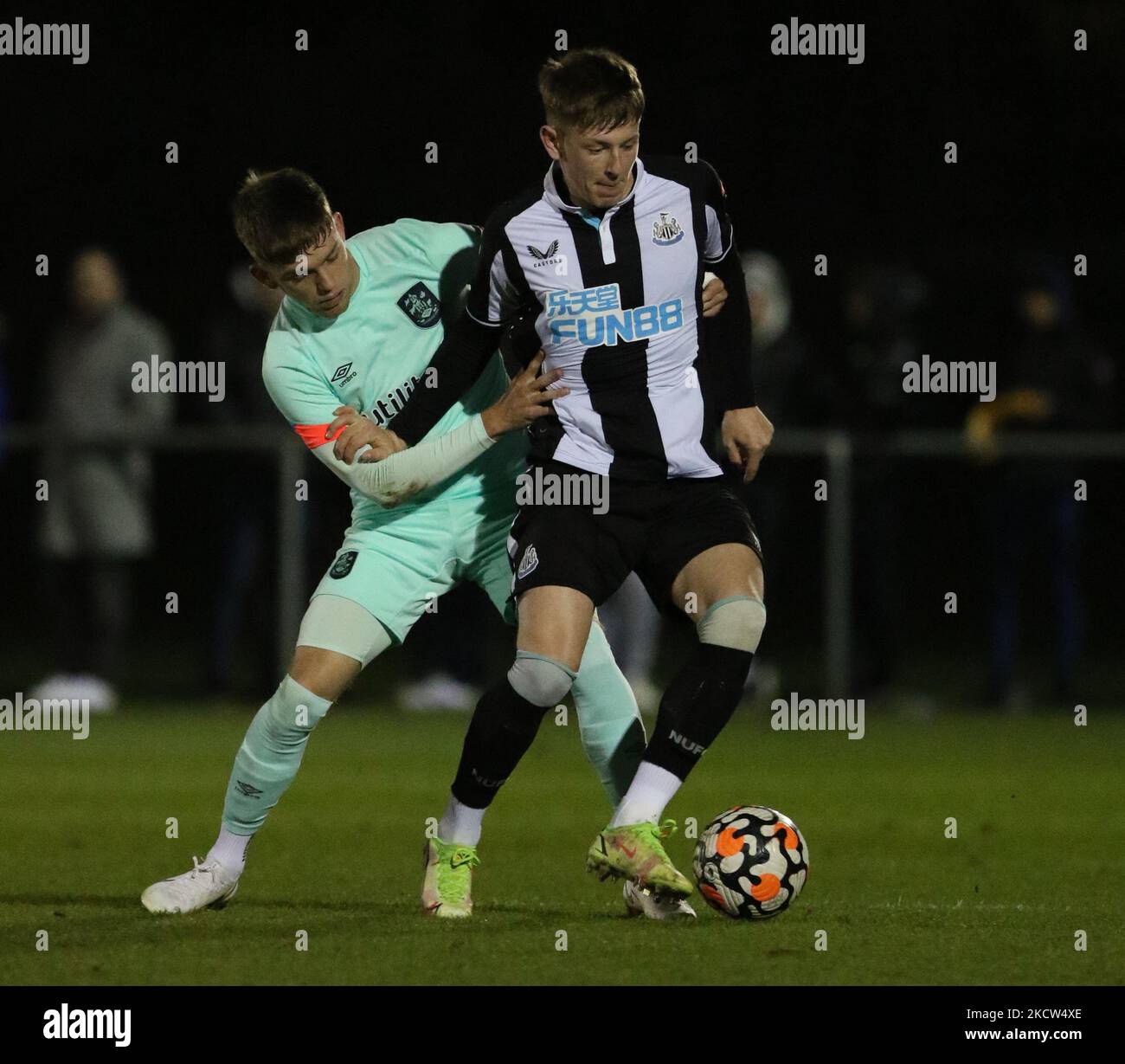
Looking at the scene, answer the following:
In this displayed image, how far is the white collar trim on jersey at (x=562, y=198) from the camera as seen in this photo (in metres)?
6.18

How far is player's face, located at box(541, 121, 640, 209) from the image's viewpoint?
233 inches

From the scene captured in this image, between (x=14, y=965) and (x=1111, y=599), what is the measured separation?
1363 centimetres

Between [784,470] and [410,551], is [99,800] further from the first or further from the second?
[784,470]

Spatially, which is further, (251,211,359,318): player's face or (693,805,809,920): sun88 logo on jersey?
(251,211,359,318): player's face

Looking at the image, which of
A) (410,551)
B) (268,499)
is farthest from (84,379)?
(410,551)

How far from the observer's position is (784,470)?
42.1 feet

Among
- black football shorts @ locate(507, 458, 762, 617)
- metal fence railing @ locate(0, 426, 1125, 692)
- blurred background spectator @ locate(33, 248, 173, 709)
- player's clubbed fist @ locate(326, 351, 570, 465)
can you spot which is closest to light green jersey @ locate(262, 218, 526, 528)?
player's clubbed fist @ locate(326, 351, 570, 465)

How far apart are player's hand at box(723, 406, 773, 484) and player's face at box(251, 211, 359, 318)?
1.16 metres

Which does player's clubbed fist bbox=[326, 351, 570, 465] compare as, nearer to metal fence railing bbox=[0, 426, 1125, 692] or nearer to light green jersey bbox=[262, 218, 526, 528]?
Result: light green jersey bbox=[262, 218, 526, 528]

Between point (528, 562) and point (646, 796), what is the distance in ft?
2.34

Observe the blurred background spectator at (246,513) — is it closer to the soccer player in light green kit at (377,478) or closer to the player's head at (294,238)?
the soccer player in light green kit at (377,478)

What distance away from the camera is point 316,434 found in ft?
21.2

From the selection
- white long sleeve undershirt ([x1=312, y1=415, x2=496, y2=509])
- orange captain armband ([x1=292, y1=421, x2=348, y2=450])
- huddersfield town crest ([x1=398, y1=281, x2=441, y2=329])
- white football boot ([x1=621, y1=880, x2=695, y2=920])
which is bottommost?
white football boot ([x1=621, y1=880, x2=695, y2=920])

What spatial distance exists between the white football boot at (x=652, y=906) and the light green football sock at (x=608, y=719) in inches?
13.1
